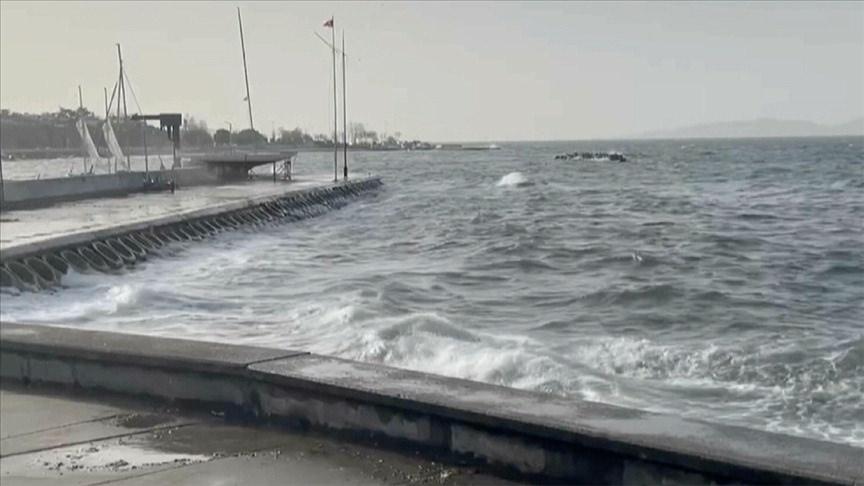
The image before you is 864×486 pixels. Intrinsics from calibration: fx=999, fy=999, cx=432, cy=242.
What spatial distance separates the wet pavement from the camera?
60.6 feet

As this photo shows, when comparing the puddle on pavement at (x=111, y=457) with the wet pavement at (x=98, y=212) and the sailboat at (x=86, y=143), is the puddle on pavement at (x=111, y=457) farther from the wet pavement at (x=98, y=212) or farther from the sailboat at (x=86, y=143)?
the sailboat at (x=86, y=143)

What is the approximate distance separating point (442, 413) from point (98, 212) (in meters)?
21.8

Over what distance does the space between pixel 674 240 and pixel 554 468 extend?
1992 centimetres

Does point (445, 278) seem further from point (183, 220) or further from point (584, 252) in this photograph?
point (183, 220)

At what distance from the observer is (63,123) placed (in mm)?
70375

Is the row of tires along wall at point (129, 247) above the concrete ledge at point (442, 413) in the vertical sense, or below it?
below

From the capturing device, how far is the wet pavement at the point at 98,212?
1847 centimetres

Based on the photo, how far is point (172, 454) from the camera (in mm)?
4848

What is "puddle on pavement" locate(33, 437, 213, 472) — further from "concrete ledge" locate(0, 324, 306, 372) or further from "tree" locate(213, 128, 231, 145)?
"tree" locate(213, 128, 231, 145)

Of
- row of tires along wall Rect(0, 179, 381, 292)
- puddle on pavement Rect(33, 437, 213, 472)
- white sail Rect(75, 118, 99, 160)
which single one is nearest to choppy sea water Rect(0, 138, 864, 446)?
row of tires along wall Rect(0, 179, 381, 292)

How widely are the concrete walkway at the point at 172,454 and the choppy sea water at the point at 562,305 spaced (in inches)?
152

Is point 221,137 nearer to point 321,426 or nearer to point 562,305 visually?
point 562,305

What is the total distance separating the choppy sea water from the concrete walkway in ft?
12.7

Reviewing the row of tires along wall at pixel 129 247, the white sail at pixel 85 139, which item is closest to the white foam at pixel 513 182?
the white sail at pixel 85 139
